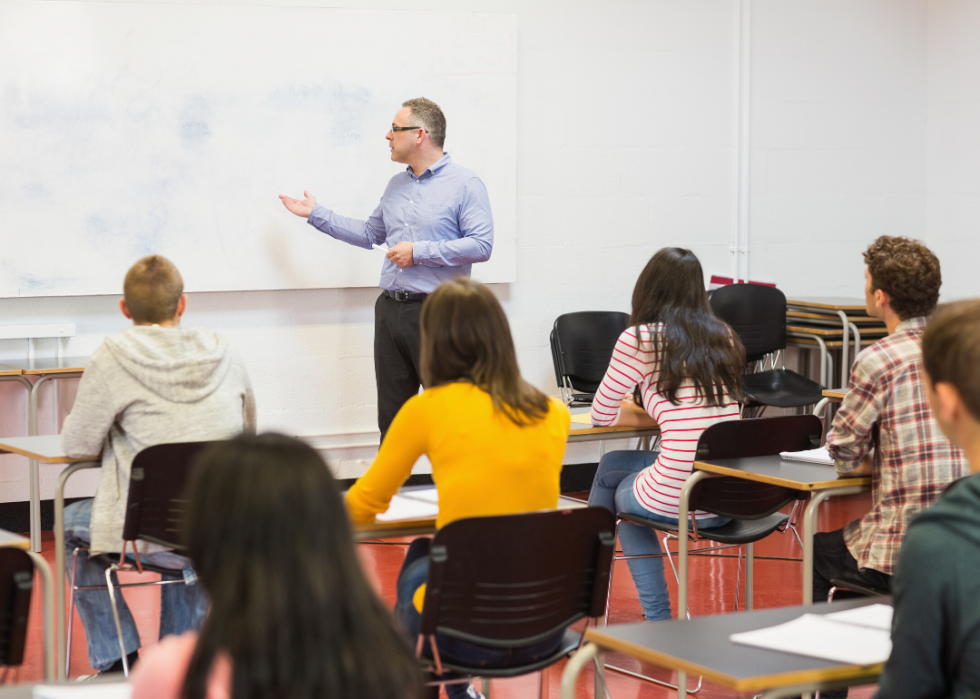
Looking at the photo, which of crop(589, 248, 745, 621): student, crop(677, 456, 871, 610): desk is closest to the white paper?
crop(677, 456, 871, 610): desk

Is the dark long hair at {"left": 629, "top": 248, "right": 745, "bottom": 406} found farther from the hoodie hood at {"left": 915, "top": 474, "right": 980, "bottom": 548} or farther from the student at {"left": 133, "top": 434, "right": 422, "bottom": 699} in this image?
the student at {"left": 133, "top": 434, "right": 422, "bottom": 699}

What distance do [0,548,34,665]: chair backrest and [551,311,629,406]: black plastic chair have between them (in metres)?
3.42

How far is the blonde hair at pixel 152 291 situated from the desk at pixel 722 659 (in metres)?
1.63

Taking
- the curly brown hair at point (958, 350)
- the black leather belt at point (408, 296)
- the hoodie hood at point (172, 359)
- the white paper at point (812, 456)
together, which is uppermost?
the black leather belt at point (408, 296)

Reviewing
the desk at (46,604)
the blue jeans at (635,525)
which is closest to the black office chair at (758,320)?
the blue jeans at (635,525)

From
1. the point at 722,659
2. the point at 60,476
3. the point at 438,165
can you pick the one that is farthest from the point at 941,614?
the point at 438,165

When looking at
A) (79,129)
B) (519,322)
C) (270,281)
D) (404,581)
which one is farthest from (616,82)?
(404,581)

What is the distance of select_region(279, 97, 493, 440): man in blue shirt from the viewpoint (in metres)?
4.61

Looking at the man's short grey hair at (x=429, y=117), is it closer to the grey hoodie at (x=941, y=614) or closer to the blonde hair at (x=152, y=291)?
the blonde hair at (x=152, y=291)

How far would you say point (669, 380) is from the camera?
3266 mm

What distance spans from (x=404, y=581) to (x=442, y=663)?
9.8 inches

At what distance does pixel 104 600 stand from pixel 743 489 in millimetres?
1757

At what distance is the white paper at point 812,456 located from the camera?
296 centimetres

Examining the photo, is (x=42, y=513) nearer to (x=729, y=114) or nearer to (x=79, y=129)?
(x=79, y=129)
